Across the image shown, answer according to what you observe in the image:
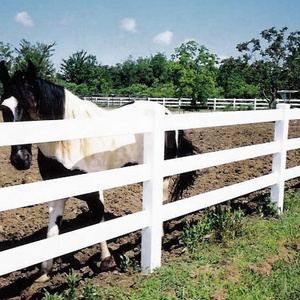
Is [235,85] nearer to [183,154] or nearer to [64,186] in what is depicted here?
[183,154]

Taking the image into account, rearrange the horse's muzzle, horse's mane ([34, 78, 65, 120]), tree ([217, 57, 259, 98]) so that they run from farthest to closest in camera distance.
→ tree ([217, 57, 259, 98])
horse's mane ([34, 78, 65, 120])
the horse's muzzle

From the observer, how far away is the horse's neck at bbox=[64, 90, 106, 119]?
12.9ft

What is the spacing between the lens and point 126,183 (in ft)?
10.9

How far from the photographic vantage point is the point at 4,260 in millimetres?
2529

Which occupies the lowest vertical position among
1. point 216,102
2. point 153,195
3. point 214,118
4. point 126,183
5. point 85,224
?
point 85,224

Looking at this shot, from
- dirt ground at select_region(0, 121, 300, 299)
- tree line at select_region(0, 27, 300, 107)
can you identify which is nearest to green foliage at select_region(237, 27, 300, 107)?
tree line at select_region(0, 27, 300, 107)

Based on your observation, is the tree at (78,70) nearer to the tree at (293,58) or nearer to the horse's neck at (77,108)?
the tree at (293,58)

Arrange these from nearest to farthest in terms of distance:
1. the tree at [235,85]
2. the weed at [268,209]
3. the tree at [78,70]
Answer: the weed at [268,209] → the tree at [235,85] → the tree at [78,70]

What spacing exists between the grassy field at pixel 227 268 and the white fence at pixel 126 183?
28 cm

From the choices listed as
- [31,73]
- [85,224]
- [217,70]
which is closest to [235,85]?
[217,70]

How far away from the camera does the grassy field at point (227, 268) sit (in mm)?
3008

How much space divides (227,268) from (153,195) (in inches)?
36.0

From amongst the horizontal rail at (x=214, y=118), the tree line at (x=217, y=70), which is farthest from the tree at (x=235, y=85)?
the horizontal rail at (x=214, y=118)

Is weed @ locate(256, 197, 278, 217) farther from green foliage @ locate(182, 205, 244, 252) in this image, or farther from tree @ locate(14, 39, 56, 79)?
tree @ locate(14, 39, 56, 79)
